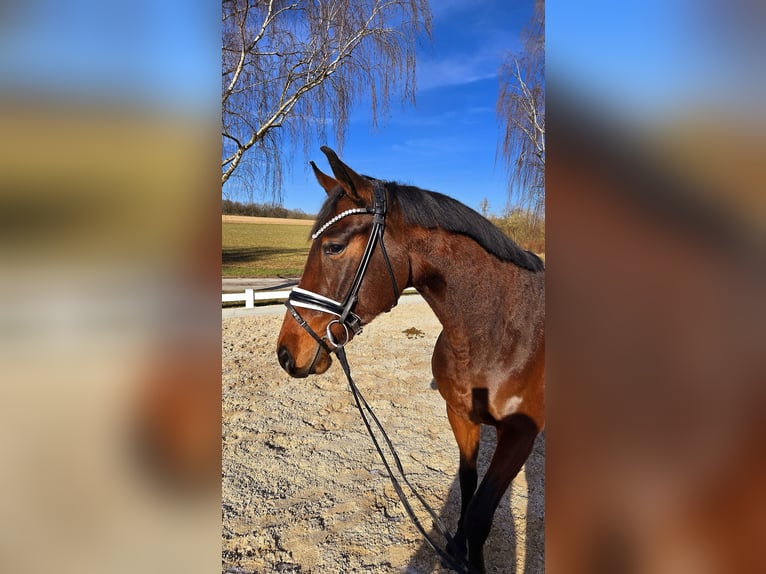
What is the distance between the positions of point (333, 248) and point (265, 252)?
14169mm

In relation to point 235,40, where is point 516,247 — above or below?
below

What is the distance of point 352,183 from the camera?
182cm

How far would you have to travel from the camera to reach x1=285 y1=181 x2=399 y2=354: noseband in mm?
1803

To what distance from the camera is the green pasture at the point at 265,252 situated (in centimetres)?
1254

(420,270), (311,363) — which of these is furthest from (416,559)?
(420,270)

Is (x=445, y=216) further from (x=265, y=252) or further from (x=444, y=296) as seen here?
(x=265, y=252)

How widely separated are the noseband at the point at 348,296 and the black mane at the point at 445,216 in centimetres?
12

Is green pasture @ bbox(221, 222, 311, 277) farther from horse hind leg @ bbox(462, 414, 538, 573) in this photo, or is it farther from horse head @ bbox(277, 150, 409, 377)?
horse hind leg @ bbox(462, 414, 538, 573)

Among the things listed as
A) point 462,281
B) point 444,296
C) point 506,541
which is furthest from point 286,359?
point 506,541
